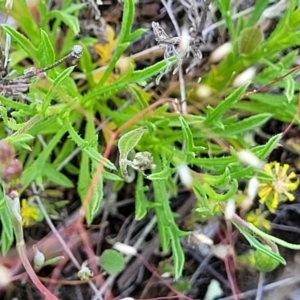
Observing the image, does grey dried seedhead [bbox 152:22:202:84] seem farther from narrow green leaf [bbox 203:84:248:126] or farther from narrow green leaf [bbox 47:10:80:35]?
narrow green leaf [bbox 47:10:80:35]

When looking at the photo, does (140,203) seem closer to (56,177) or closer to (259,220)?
(56,177)

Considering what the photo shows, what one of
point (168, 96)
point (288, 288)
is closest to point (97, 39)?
point (168, 96)

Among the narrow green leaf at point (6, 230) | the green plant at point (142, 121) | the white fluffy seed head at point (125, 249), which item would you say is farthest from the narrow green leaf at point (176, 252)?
the narrow green leaf at point (6, 230)

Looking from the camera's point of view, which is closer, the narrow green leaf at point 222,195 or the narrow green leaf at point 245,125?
the narrow green leaf at point 222,195

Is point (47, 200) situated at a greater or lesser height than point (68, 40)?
lesser

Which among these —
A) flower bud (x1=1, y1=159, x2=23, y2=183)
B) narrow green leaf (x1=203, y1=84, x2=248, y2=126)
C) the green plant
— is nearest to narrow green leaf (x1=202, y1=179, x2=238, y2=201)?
the green plant

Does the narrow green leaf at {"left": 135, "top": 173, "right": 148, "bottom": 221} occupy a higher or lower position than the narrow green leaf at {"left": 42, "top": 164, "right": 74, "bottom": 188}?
lower

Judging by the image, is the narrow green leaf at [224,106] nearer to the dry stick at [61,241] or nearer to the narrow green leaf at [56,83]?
the narrow green leaf at [56,83]

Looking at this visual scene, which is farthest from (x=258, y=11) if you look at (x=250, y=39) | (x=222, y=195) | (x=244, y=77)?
(x=222, y=195)

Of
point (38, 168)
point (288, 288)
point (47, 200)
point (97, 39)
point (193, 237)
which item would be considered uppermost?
point (97, 39)

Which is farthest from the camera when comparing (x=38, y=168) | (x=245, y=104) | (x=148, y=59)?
(x=148, y=59)

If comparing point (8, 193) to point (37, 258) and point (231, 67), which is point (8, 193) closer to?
point (37, 258)
